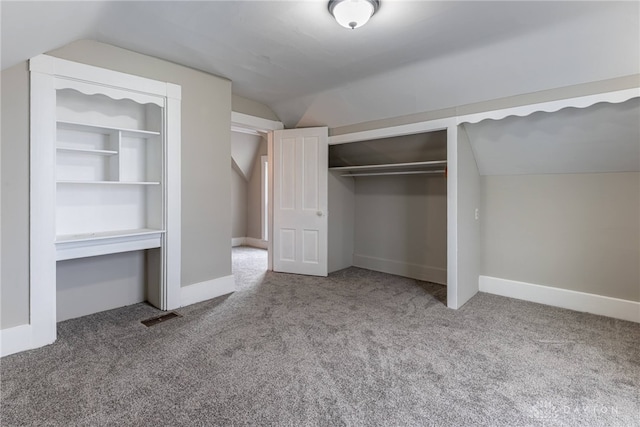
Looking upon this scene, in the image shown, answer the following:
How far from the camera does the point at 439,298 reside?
3439mm

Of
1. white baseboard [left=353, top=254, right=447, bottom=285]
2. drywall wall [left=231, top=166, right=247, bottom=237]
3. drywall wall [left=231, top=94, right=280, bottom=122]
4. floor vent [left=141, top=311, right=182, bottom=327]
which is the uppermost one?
drywall wall [left=231, top=94, right=280, bottom=122]

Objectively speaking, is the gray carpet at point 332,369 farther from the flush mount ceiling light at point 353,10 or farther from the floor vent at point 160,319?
the flush mount ceiling light at point 353,10

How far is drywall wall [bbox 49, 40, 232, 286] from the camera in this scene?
123 inches

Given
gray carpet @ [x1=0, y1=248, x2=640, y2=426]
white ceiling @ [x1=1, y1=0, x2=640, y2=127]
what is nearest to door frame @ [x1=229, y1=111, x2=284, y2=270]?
white ceiling @ [x1=1, y1=0, x2=640, y2=127]

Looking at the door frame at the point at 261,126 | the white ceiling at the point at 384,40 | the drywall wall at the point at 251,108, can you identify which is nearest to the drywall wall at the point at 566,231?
the white ceiling at the point at 384,40

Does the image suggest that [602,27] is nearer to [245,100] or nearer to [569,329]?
[569,329]

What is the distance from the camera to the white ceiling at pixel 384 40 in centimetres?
202

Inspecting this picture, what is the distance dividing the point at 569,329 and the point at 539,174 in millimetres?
1498

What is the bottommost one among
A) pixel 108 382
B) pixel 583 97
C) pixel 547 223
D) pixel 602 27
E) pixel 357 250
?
pixel 108 382

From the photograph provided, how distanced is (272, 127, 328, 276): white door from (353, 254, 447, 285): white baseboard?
792 mm

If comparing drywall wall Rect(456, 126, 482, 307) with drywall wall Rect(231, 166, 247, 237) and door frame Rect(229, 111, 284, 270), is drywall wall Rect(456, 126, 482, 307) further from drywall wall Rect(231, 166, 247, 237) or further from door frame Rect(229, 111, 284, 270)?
drywall wall Rect(231, 166, 247, 237)

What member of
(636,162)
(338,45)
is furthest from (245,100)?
(636,162)

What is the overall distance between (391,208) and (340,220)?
736mm

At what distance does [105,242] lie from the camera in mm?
2662
